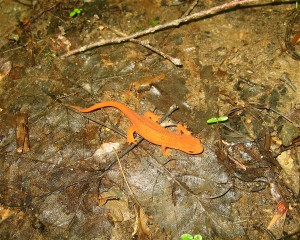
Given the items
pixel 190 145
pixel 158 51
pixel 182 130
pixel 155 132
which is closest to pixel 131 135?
pixel 155 132

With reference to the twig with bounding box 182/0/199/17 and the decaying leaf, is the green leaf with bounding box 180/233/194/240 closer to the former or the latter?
the decaying leaf

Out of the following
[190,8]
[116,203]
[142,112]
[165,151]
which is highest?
[190,8]

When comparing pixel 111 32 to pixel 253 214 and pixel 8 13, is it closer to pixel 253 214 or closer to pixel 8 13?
pixel 8 13

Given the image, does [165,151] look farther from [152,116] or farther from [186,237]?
[186,237]

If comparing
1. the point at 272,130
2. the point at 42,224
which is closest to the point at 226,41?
the point at 272,130

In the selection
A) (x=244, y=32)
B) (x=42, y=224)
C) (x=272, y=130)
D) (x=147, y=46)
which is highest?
(x=244, y=32)

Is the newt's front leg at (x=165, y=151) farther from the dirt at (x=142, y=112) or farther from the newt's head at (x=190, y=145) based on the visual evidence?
the newt's head at (x=190, y=145)

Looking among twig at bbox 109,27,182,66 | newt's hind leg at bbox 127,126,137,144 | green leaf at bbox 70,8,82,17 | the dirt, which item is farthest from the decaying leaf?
green leaf at bbox 70,8,82,17
